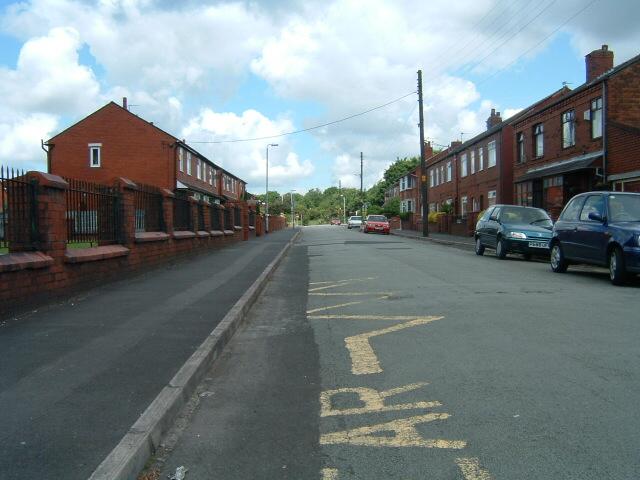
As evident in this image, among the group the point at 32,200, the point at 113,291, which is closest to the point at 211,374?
the point at 32,200

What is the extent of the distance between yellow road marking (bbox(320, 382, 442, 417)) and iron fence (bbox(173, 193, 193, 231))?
11856 millimetres

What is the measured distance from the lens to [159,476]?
11.0ft

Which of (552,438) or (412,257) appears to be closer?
(552,438)

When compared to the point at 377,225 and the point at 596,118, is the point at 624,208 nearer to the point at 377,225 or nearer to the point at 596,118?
the point at 596,118

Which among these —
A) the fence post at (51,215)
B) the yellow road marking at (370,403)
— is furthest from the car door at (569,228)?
the fence post at (51,215)

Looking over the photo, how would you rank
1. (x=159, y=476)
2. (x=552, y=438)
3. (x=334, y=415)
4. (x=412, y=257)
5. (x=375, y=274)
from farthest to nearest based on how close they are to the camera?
(x=412, y=257), (x=375, y=274), (x=334, y=415), (x=552, y=438), (x=159, y=476)

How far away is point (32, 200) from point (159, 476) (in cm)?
597

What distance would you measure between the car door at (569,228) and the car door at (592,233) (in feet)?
0.48

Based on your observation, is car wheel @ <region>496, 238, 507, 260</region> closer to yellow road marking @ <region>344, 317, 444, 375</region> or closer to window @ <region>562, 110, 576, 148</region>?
window @ <region>562, 110, 576, 148</region>

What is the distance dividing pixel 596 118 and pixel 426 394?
21192 millimetres

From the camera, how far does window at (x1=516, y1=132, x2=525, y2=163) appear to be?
2995 cm

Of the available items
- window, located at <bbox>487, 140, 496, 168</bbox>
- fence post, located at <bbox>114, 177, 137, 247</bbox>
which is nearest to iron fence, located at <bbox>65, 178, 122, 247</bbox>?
fence post, located at <bbox>114, 177, 137, 247</bbox>

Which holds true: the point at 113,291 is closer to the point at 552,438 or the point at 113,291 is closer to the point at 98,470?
the point at 98,470

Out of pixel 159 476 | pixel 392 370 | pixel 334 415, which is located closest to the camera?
pixel 159 476
